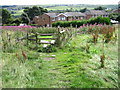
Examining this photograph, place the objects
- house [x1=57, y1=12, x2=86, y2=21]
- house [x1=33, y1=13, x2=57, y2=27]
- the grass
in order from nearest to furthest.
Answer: the grass < house [x1=33, y1=13, x2=57, y2=27] < house [x1=57, y1=12, x2=86, y2=21]

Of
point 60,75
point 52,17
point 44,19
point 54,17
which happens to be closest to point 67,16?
point 54,17

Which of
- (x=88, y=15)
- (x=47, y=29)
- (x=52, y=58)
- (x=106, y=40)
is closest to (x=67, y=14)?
(x=88, y=15)

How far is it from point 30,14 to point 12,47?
1785 inches

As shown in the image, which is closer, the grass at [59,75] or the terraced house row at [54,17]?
the grass at [59,75]

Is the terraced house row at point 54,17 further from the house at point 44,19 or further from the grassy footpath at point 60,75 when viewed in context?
the grassy footpath at point 60,75

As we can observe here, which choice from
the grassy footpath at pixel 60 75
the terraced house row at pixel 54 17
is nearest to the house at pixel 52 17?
the terraced house row at pixel 54 17

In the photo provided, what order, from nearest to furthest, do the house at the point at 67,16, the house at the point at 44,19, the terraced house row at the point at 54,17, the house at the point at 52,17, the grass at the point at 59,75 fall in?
1. the grass at the point at 59,75
2. the house at the point at 44,19
3. the house at the point at 52,17
4. the terraced house row at the point at 54,17
5. the house at the point at 67,16

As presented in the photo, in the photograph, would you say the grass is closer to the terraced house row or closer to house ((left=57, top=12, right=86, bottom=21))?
the terraced house row

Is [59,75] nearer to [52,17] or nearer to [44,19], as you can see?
[44,19]

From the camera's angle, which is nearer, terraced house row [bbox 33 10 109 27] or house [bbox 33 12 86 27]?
house [bbox 33 12 86 27]

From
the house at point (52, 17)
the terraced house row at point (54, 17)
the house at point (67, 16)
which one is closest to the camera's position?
the house at point (52, 17)

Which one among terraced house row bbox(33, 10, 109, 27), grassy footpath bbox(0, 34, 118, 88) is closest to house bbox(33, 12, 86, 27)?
terraced house row bbox(33, 10, 109, 27)

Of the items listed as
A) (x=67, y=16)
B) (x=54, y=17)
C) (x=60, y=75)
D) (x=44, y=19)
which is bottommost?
(x=44, y=19)

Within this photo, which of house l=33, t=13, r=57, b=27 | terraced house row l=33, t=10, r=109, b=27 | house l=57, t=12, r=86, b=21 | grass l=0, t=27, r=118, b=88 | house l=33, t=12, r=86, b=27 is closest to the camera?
grass l=0, t=27, r=118, b=88
